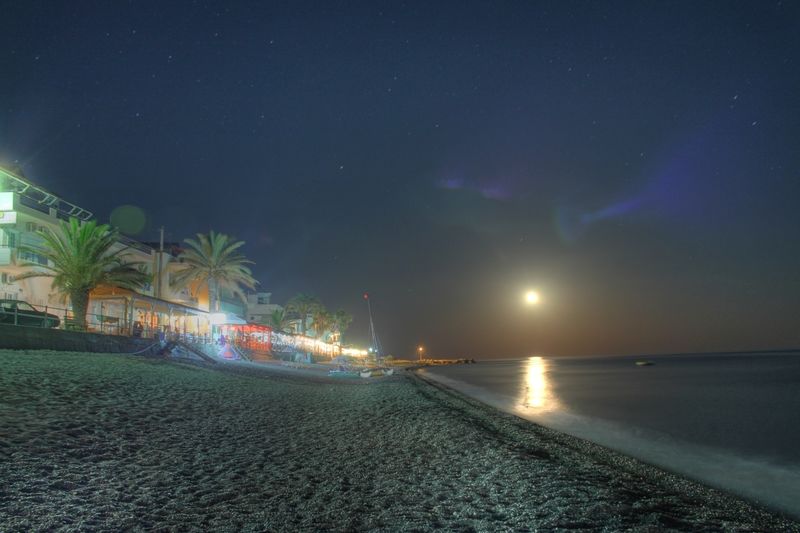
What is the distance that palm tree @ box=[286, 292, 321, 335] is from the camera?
90.6 m

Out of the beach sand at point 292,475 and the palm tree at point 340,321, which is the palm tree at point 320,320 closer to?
the palm tree at point 340,321

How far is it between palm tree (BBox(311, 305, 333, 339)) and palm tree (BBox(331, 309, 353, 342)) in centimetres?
300

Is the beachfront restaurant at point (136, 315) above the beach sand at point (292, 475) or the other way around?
above

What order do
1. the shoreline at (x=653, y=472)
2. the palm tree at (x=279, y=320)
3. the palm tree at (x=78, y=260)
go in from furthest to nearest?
the palm tree at (x=279, y=320) < the palm tree at (x=78, y=260) < the shoreline at (x=653, y=472)

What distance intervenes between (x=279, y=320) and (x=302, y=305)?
10687mm

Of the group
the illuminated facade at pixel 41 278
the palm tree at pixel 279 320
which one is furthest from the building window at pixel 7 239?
the palm tree at pixel 279 320

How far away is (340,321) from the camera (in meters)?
113

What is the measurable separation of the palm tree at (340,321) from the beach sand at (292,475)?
312 feet

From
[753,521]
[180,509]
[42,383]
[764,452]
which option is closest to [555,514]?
[753,521]

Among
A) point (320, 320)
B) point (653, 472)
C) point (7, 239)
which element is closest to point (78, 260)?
point (7, 239)

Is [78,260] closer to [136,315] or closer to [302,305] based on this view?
[136,315]

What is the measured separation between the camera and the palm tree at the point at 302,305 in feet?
297

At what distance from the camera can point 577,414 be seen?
2167 cm

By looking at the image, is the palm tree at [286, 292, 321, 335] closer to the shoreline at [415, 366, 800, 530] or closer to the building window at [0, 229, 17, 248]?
the building window at [0, 229, 17, 248]
